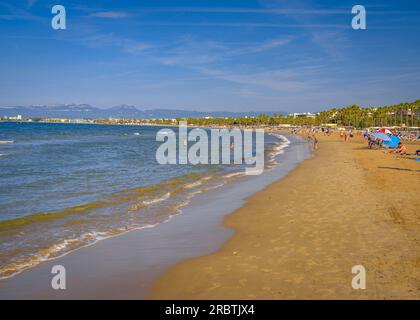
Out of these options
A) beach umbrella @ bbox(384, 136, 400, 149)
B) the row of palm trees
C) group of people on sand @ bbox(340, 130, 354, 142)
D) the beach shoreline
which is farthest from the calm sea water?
the row of palm trees

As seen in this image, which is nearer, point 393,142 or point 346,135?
point 393,142

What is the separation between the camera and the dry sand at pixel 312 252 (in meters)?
5.77

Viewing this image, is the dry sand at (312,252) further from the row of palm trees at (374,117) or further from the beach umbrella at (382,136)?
the row of palm trees at (374,117)

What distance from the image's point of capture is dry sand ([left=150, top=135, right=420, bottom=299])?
5.77m

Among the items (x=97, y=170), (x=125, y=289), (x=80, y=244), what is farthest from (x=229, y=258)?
(x=97, y=170)

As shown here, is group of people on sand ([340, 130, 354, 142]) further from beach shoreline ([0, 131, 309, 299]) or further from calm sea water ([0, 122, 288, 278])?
beach shoreline ([0, 131, 309, 299])

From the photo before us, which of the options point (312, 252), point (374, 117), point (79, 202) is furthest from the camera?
point (374, 117)

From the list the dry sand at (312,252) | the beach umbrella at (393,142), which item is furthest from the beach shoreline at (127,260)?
the beach umbrella at (393,142)

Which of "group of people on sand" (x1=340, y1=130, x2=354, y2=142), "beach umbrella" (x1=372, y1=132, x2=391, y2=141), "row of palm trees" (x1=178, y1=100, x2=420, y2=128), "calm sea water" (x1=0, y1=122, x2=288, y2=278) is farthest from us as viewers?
"row of palm trees" (x1=178, y1=100, x2=420, y2=128)

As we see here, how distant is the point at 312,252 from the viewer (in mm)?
7477

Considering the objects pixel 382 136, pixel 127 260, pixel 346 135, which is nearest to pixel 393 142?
pixel 382 136

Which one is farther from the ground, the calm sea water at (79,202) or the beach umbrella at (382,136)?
the beach umbrella at (382,136)

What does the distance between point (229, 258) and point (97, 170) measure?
706 inches

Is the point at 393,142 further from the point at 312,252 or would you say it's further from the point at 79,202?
the point at 312,252
